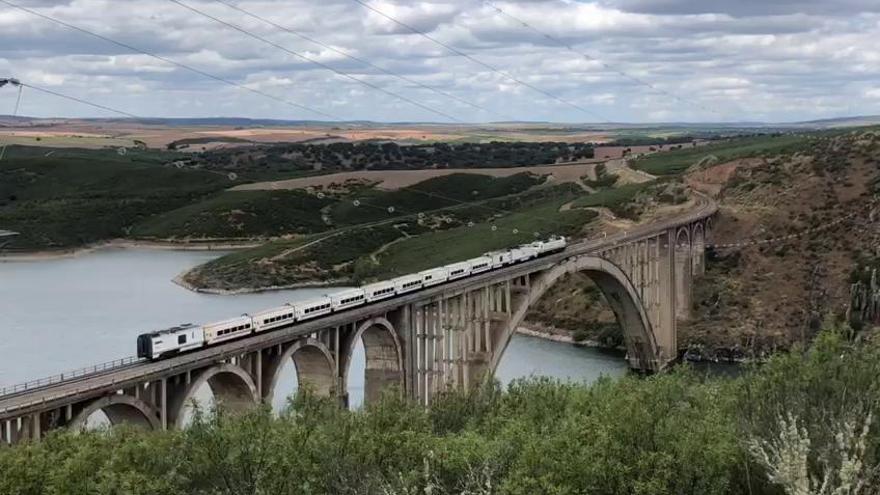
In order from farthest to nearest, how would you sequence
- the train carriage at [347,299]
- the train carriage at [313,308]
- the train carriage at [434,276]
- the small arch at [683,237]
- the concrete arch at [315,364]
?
1. the small arch at [683,237]
2. the train carriage at [434,276]
3. the train carriage at [347,299]
4. the train carriage at [313,308]
5. the concrete arch at [315,364]

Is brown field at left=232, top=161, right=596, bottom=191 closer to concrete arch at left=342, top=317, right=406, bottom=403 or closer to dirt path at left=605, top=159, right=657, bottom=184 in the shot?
dirt path at left=605, top=159, right=657, bottom=184

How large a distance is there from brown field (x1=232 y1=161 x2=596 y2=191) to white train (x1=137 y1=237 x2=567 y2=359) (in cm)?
7539

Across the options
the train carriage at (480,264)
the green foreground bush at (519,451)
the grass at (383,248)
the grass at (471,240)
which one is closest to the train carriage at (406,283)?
the train carriage at (480,264)

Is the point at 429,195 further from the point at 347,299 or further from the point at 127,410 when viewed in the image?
the point at 127,410

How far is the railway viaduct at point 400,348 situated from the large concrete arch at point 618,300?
7 cm

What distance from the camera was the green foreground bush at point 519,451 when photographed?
48.6ft

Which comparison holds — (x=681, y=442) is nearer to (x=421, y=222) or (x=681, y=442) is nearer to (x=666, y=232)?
(x=666, y=232)

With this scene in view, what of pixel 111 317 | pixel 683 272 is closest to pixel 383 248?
pixel 111 317

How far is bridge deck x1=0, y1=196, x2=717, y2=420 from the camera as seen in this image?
21359mm

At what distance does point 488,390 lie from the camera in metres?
26.6

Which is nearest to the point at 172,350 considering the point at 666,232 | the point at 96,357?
the point at 96,357

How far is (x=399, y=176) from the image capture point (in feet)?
403

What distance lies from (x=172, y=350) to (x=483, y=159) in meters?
133

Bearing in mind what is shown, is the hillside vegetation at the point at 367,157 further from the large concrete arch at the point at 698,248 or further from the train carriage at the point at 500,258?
the train carriage at the point at 500,258
